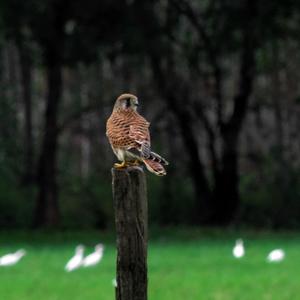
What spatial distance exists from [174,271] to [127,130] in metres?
11.0

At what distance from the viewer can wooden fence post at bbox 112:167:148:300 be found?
17.2 feet

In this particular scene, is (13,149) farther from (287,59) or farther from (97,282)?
(97,282)

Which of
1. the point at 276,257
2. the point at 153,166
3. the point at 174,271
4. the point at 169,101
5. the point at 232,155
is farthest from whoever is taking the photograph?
the point at 232,155

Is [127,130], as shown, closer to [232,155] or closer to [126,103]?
[126,103]

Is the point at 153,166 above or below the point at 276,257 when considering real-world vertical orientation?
above

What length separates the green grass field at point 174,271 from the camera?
13906 millimetres

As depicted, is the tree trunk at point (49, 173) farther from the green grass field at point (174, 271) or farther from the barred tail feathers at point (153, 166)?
the barred tail feathers at point (153, 166)

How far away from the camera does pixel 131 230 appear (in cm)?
527

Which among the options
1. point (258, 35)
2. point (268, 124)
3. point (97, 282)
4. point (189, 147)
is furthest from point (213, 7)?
point (97, 282)

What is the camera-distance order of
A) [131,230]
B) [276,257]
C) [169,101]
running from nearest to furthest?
[131,230] → [276,257] → [169,101]

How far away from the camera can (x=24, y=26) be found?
27.9 meters

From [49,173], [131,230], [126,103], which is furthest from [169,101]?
[131,230]

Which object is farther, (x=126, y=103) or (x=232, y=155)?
(x=232, y=155)

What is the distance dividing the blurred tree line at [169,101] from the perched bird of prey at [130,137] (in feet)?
64.1
